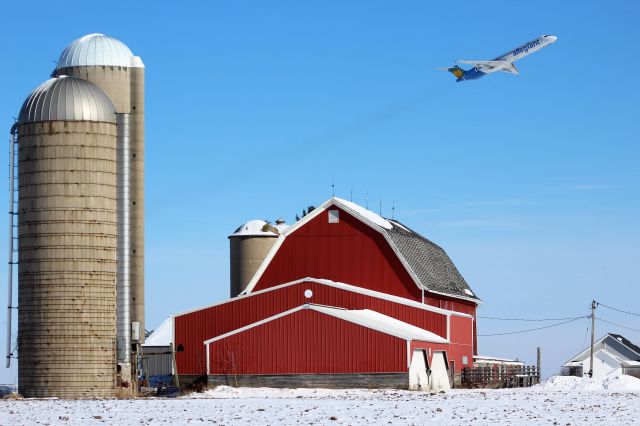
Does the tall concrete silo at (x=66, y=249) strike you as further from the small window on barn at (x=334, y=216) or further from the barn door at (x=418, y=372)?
the small window on barn at (x=334, y=216)

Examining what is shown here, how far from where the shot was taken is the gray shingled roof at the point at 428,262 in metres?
59.7

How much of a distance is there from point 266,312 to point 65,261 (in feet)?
32.9

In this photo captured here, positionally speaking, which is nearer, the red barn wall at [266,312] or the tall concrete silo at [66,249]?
the tall concrete silo at [66,249]

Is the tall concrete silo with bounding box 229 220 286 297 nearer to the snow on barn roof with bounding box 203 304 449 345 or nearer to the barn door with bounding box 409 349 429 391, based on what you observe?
the snow on barn roof with bounding box 203 304 449 345

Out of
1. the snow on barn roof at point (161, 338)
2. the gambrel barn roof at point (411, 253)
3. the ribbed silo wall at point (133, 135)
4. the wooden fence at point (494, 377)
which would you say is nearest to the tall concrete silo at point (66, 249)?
the ribbed silo wall at point (133, 135)

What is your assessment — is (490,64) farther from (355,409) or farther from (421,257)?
(355,409)

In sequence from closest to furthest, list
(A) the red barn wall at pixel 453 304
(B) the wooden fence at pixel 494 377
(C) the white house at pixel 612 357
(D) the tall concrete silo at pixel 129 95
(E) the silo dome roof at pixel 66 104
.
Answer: (E) the silo dome roof at pixel 66 104
(B) the wooden fence at pixel 494 377
(D) the tall concrete silo at pixel 129 95
(A) the red barn wall at pixel 453 304
(C) the white house at pixel 612 357

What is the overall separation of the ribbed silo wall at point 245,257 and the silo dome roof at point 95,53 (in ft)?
64.8

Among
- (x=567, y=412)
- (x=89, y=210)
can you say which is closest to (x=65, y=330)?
(x=89, y=210)

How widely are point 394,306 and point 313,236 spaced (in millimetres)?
6632

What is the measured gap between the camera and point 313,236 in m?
60.3

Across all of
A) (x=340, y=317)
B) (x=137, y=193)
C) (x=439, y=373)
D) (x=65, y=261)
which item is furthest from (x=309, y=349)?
(x=137, y=193)

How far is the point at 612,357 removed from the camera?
92.3m

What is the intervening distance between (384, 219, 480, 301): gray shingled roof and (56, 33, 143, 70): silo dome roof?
14382 millimetres
